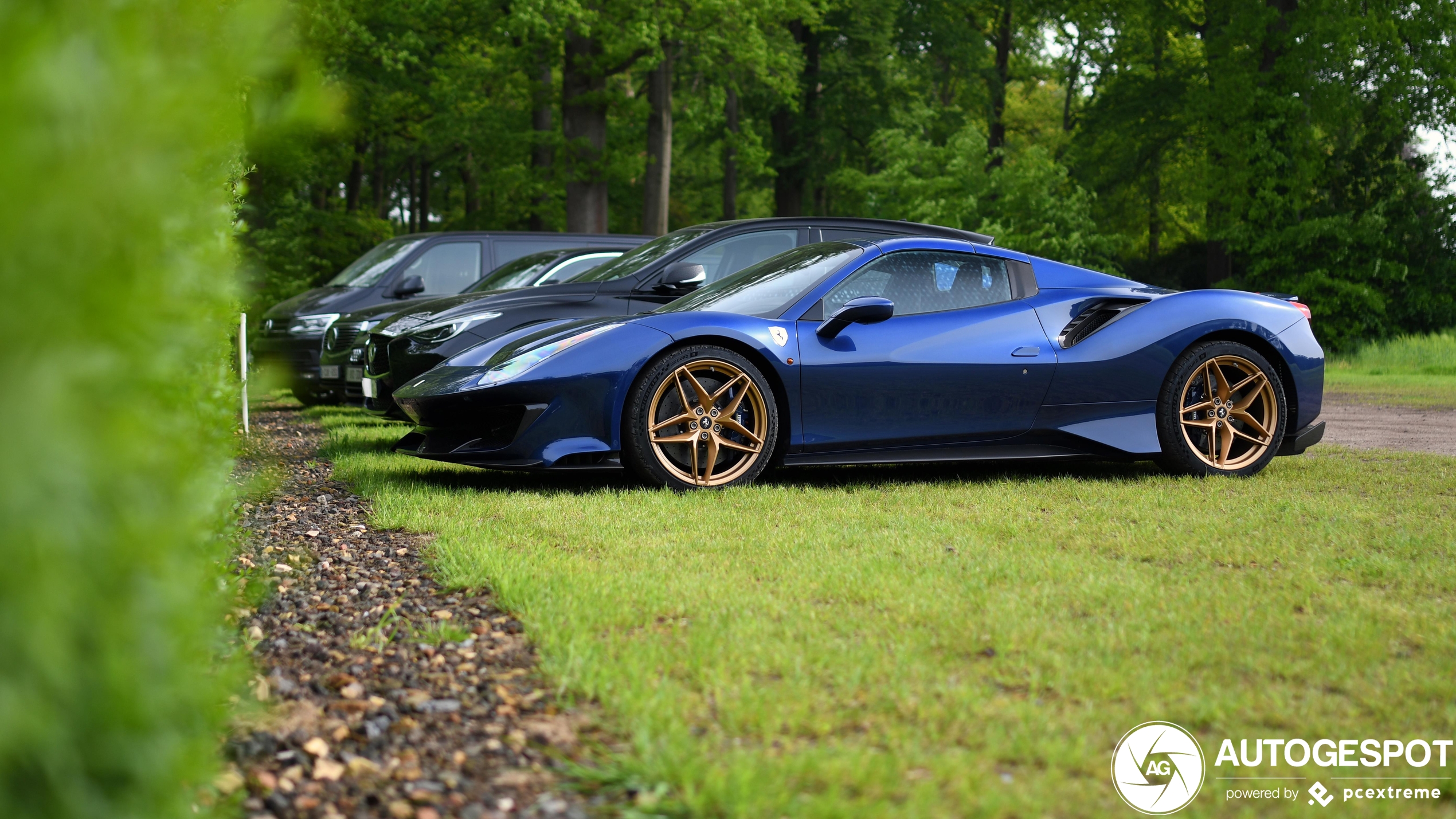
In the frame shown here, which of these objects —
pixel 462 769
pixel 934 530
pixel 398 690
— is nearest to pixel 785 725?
pixel 462 769

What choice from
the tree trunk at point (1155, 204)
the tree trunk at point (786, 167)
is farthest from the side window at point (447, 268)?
the tree trunk at point (1155, 204)

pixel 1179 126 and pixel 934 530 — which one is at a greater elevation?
pixel 1179 126

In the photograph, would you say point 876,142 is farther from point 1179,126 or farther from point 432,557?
point 432,557

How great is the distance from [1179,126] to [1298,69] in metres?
8.17

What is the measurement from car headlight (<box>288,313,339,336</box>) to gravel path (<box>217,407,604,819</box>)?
761cm

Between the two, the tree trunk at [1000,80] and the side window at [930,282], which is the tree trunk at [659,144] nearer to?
the tree trunk at [1000,80]

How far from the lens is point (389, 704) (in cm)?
280

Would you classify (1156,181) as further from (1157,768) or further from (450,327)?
(1157,768)

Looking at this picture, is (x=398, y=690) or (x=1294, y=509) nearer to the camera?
(x=398, y=690)

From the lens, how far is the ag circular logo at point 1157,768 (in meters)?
2.30

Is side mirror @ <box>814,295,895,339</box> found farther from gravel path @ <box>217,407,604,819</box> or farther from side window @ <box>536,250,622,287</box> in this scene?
side window @ <box>536,250,622,287</box>

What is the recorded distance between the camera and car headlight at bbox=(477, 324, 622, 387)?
580cm

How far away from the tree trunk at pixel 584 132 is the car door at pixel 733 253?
13647 millimetres

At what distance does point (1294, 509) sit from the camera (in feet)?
17.6
